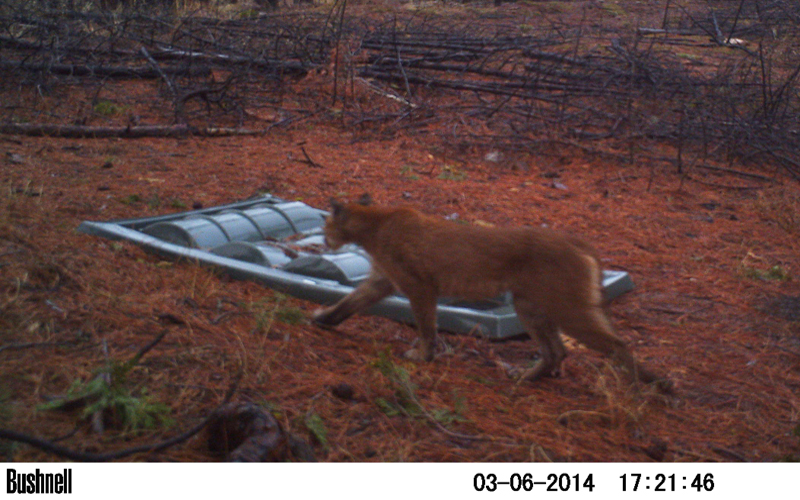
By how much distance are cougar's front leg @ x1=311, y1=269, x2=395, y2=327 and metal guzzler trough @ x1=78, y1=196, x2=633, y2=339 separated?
42cm

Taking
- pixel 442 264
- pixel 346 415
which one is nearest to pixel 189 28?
pixel 442 264

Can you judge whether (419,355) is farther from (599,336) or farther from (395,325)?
(599,336)

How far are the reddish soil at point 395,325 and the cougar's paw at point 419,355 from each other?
0.44 ft

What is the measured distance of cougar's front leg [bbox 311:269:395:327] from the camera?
5152mm

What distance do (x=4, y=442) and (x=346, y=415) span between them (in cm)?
144

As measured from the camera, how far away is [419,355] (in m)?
4.89

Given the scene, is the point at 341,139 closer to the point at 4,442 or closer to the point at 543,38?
the point at 543,38

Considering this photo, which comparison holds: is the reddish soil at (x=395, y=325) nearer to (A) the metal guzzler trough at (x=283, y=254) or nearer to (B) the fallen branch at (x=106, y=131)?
(A) the metal guzzler trough at (x=283, y=254)

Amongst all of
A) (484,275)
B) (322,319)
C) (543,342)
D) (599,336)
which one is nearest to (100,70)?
(322,319)

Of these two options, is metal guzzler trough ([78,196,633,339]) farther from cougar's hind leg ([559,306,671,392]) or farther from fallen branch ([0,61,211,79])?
fallen branch ([0,61,211,79])

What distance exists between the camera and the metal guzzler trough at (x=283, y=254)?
558 cm

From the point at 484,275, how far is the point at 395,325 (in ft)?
3.69

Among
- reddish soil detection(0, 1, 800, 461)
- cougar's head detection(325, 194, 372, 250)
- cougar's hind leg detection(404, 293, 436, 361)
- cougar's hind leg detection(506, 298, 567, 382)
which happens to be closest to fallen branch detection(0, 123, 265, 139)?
reddish soil detection(0, 1, 800, 461)

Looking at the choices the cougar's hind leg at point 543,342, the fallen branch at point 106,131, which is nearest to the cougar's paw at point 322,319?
the cougar's hind leg at point 543,342
